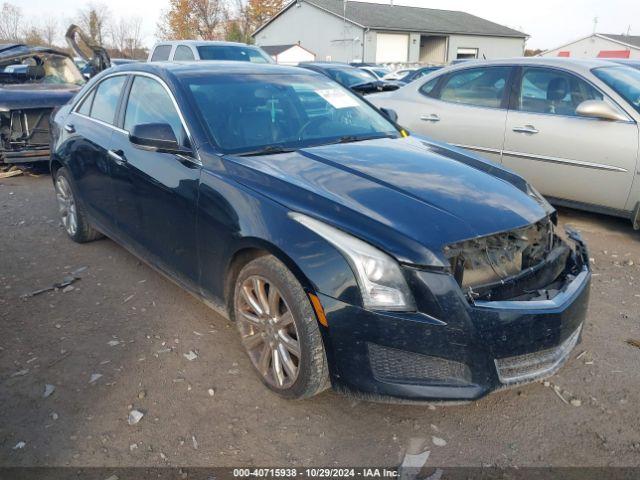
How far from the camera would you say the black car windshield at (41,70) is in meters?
8.61

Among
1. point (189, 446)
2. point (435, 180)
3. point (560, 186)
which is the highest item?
point (435, 180)

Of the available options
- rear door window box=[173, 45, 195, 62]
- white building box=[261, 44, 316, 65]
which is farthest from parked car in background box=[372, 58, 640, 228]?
white building box=[261, 44, 316, 65]

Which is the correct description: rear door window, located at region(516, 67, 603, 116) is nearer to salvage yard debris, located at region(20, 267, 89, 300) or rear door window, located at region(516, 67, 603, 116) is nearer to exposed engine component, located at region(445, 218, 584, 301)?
exposed engine component, located at region(445, 218, 584, 301)

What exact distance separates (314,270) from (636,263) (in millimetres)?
3485

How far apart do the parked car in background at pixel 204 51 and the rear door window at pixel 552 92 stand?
18.8 ft

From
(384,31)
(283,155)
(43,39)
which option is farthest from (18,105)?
(43,39)

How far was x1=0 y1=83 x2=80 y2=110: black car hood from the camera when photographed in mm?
7625

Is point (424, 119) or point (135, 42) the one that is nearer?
point (424, 119)

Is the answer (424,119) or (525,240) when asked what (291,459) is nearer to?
(525,240)

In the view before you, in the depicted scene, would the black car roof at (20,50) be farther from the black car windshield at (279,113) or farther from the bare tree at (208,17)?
the bare tree at (208,17)

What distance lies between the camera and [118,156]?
395 centimetres

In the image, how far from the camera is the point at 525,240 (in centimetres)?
278

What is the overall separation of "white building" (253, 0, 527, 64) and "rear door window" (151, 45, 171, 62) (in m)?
32.2

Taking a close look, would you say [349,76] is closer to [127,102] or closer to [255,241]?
[127,102]
